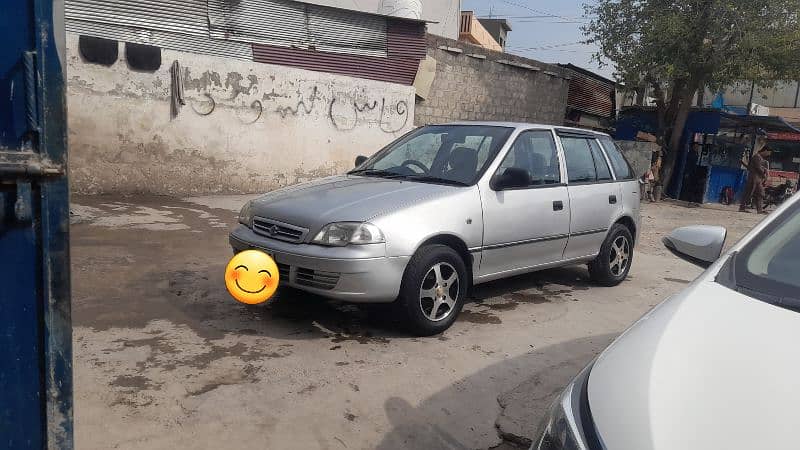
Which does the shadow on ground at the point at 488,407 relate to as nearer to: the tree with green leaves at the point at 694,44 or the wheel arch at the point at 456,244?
the wheel arch at the point at 456,244

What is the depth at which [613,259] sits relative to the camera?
6.13 meters

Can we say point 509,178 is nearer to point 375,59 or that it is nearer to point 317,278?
point 317,278

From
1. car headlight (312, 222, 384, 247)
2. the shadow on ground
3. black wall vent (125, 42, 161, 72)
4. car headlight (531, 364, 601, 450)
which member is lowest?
the shadow on ground

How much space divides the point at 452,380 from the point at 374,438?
2.73 ft

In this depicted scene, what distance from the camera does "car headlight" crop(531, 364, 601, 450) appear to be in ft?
5.24

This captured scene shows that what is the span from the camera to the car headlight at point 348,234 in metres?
3.91

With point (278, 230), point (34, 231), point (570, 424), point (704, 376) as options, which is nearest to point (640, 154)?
point (278, 230)

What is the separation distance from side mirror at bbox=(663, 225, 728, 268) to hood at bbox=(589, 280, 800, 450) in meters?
0.80

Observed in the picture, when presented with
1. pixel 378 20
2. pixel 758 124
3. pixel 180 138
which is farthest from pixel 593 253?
pixel 758 124

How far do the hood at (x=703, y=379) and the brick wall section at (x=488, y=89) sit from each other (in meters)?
11.5

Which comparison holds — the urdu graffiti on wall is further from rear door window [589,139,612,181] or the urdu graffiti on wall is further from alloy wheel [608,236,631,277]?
alloy wheel [608,236,631,277]

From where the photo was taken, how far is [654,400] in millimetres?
1562

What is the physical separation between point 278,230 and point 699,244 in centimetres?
264

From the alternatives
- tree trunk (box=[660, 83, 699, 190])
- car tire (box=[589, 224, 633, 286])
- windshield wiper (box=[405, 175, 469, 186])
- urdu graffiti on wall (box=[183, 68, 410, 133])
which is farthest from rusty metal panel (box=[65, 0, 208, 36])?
tree trunk (box=[660, 83, 699, 190])
